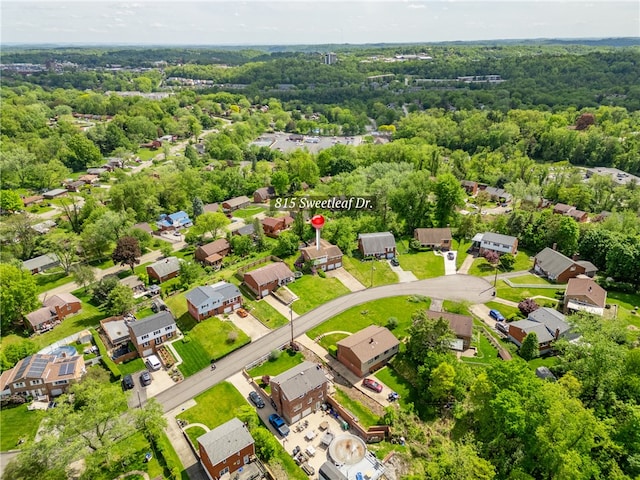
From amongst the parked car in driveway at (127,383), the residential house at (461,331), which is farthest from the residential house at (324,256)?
the parked car in driveway at (127,383)

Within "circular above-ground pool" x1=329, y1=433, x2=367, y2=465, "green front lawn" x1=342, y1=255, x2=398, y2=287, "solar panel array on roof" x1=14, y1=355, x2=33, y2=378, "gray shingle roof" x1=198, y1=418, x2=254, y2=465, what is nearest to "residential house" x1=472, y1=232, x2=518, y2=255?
"green front lawn" x1=342, y1=255, x2=398, y2=287

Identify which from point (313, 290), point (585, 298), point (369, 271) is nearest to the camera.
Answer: point (585, 298)

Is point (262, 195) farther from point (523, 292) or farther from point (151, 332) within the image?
point (523, 292)

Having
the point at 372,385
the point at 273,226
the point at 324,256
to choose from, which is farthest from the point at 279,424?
the point at 273,226

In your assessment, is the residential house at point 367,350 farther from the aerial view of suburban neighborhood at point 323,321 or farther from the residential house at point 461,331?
the residential house at point 461,331

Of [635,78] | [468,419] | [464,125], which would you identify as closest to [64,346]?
[468,419]

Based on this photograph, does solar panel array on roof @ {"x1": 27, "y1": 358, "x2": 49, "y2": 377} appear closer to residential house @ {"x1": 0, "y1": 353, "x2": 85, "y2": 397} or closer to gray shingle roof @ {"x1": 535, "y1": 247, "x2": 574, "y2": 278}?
residential house @ {"x1": 0, "y1": 353, "x2": 85, "y2": 397}
